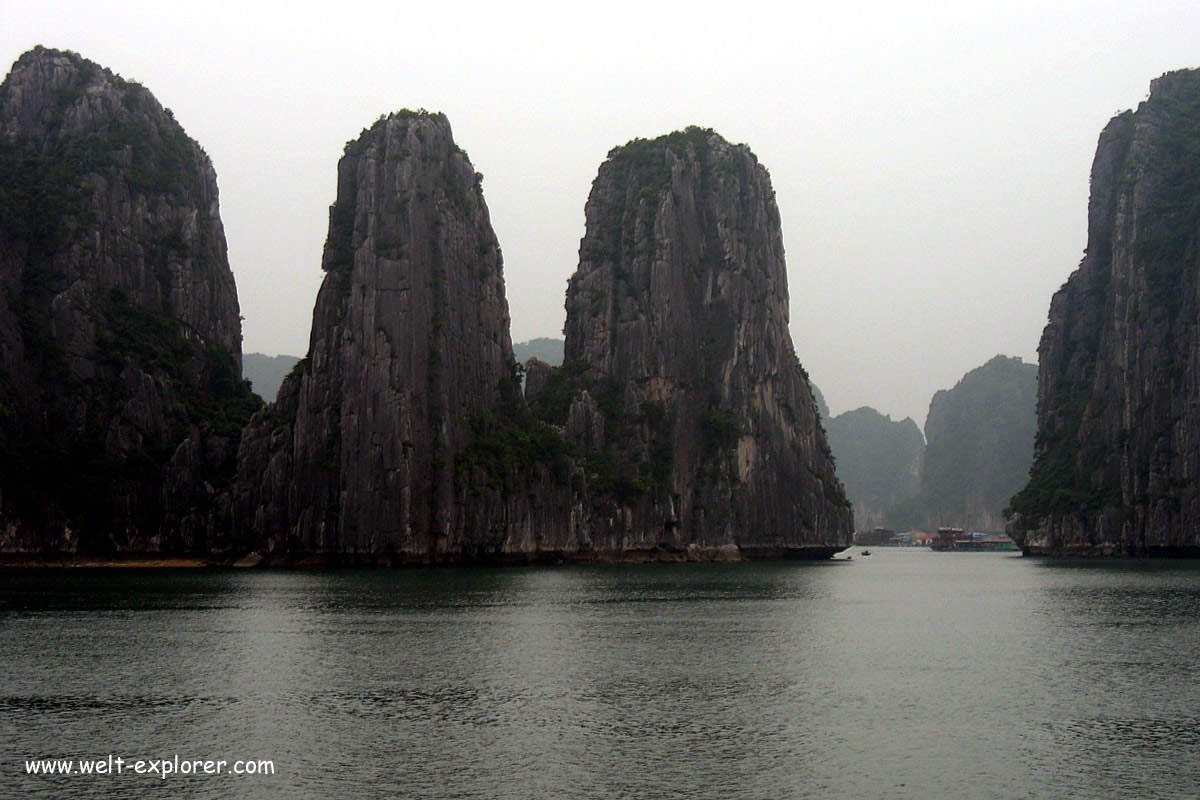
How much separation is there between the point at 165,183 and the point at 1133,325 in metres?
109

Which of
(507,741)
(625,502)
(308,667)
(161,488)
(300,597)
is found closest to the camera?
(507,741)

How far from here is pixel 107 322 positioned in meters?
137

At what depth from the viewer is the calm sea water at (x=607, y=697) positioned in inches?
1191

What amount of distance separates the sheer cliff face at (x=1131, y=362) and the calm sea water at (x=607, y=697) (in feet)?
232

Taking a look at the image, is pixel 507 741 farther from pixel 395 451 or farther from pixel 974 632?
pixel 395 451

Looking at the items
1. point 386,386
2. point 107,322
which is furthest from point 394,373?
point 107,322

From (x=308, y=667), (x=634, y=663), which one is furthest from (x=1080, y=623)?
(x=308, y=667)

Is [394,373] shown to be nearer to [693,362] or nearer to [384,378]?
[384,378]

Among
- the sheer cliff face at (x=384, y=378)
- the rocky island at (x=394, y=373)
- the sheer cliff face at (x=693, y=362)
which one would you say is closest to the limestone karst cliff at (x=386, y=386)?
the sheer cliff face at (x=384, y=378)

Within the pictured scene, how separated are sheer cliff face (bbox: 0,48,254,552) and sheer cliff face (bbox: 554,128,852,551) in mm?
41403

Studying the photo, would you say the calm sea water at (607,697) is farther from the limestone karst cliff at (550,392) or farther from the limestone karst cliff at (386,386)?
the limestone karst cliff at (550,392)

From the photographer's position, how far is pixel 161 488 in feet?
424

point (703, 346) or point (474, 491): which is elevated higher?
point (703, 346)

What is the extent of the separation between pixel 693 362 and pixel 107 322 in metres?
64.7
